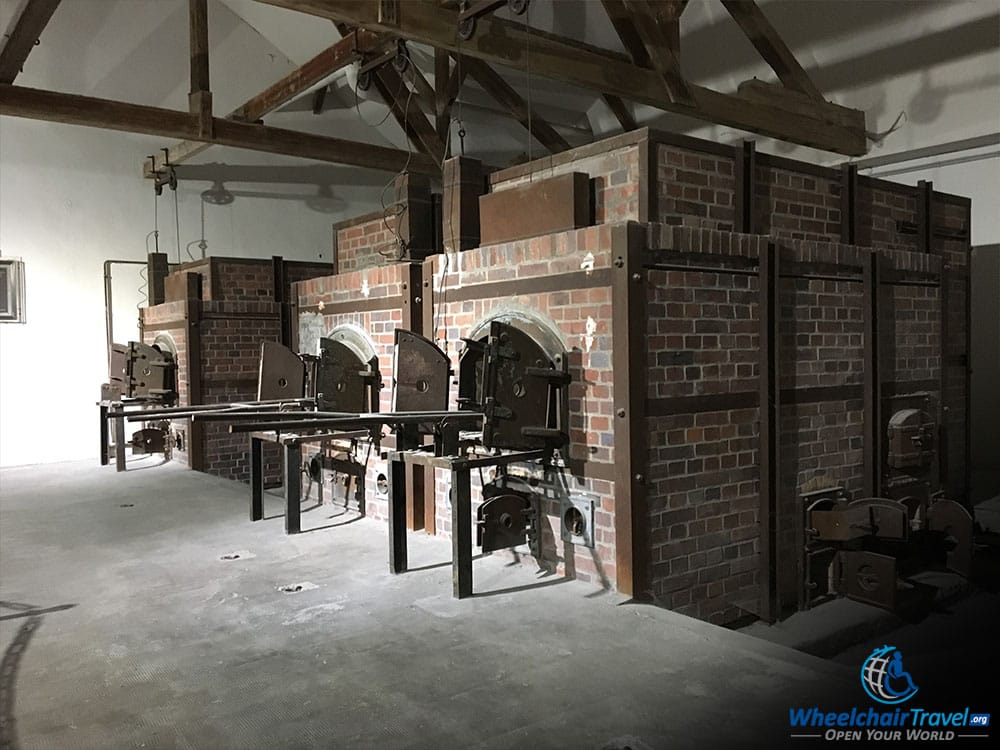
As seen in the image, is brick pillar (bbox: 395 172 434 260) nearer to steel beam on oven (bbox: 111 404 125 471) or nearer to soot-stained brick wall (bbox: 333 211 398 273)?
soot-stained brick wall (bbox: 333 211 398 273)

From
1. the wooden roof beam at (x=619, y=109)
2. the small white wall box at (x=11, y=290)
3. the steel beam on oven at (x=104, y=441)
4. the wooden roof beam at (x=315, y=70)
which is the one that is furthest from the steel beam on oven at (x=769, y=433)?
the small white wall box at (x=11, y=290)

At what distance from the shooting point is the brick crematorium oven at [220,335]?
25.3 ft

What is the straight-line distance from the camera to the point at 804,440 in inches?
169

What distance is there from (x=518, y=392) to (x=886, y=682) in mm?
1903

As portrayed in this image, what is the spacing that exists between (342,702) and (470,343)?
71.0 inches

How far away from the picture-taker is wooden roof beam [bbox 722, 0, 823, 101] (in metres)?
5.12

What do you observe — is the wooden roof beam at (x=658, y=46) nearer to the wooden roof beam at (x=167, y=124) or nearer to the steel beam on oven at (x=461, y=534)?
the wooden roof beam at (x=167, y=124)

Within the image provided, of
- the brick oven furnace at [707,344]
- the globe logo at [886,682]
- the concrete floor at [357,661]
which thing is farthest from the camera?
the brick oven furnace at [707,344]

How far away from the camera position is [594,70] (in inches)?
177

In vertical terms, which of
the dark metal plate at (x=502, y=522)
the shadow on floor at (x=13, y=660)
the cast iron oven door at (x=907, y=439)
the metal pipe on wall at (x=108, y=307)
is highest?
the metal pipe on wall at (x=108, y=307)

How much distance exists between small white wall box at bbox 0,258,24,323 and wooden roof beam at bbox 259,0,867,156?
235 inches

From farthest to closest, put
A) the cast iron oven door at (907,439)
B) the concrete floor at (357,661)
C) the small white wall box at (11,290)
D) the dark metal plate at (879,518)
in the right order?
the small white wall box at (11,290)
the cast iron oven door at (907,439)
the dark metal plate at (879,518)
the concrete floor at (357,661)

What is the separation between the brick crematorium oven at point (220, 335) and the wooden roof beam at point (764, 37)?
15.4 ft

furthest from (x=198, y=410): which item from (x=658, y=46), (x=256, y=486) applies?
(x=658, y=46)
